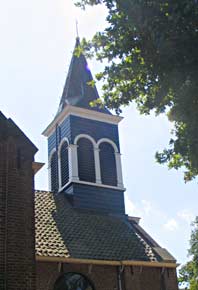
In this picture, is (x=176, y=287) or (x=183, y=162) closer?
(x=183, y=162)

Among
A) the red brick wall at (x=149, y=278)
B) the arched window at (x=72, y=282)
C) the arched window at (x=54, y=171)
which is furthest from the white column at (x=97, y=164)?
the arched window at (x=72, y=282)

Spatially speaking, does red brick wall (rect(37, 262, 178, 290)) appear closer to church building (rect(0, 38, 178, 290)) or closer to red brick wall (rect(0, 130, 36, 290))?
church building (rect(0, 38, 178, 290))

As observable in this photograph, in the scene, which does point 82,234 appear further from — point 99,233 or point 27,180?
point 27,180

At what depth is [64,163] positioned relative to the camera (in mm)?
22672

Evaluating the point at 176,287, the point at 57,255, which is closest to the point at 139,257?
the point at 176,287

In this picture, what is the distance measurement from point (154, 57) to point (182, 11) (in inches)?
42.1

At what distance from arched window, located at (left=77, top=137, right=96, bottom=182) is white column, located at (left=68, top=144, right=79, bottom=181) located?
252 millimetres

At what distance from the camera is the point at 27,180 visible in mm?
11453

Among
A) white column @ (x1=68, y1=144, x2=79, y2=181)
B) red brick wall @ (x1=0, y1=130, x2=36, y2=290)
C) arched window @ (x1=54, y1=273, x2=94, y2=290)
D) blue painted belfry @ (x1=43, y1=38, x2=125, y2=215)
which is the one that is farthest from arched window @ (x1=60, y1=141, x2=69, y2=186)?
red brick wall @ (x1=0, y1=130, x2=36, y2=290)

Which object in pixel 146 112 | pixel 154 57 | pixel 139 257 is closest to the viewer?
pixel 154 57

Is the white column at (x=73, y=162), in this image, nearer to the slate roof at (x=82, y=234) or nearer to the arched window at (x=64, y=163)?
the arched window at (x=64, y=163)

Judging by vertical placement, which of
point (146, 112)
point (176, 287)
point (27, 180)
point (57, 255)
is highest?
point (146, 112)

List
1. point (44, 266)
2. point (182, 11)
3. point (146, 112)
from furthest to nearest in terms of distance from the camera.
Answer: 1. point (44, 266)
2. point (146, 112)
3. point (182, 11)

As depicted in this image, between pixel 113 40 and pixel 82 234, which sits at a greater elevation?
pixel 113 40
